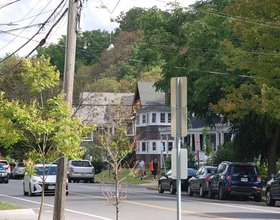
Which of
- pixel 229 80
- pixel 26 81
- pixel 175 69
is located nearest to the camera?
pixel 26 81

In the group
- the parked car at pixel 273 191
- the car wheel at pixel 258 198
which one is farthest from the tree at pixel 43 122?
the car wheel at pixel 258 198

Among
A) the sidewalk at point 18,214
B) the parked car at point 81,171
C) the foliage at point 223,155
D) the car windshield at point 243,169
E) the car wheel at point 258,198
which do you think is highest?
the foliage at point 223,155

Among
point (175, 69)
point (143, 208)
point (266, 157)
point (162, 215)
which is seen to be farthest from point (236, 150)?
point (162, 215)

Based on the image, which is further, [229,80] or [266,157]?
[266,157]

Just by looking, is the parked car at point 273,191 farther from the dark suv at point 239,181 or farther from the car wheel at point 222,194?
the car wheel at point 222,194

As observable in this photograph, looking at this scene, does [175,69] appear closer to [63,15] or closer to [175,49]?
[175,49]

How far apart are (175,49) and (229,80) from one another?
224 inches

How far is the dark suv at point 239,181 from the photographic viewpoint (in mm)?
34156

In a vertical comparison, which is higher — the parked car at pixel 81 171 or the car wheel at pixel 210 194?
the parked car at pixel 81 171

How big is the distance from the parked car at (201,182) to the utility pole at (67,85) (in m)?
17.7

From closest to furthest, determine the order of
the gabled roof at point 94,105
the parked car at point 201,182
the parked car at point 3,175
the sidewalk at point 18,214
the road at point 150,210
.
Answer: the sidewalk at point 18,214 < the road at point 150,210 < the parked car at point 201,182 < the gabled roof at point 94,105 < the parked car at point 3,175

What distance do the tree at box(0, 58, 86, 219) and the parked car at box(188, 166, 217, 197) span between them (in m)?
18.8

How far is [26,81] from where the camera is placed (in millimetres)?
18953

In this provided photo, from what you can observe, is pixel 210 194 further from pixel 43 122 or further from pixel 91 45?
pixel 91 45
